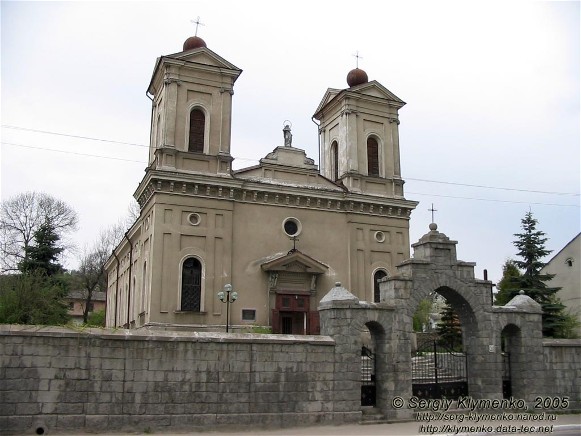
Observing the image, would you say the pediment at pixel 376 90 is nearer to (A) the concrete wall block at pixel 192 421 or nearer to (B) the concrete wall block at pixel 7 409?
(A) the concrete wall block at pixel 192 421

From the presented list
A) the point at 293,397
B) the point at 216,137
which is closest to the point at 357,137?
the point at 216,137

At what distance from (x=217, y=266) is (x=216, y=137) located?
6.42 m

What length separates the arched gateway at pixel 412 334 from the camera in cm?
1570

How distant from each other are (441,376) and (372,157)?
16.1 meters

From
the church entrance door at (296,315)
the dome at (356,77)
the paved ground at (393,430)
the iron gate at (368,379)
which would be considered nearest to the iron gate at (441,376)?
the iron gate at (368,379)

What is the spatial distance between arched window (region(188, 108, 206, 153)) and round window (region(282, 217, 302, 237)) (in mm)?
5398

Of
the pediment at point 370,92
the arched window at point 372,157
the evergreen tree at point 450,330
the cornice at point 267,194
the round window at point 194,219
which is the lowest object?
the evergreen tree at point 450,330

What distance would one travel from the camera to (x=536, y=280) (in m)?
31.7

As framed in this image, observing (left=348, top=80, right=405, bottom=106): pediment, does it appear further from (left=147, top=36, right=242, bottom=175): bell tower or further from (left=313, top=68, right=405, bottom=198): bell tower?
(left=147, top=36, right=242, bottom=175): bell tower

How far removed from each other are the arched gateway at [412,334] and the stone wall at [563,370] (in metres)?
0.41

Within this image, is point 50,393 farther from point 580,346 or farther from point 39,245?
point 39,245

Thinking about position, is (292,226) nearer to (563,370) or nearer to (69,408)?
(563,370)

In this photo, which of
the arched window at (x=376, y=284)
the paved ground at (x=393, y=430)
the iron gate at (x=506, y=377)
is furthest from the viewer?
the arched window at (x=376, y=284)

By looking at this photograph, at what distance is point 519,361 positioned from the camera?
18.0m
